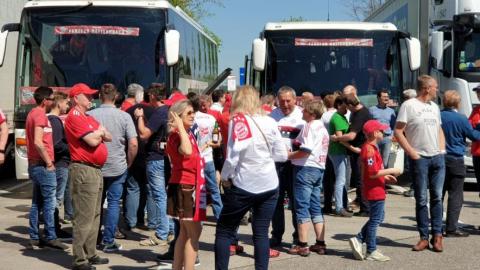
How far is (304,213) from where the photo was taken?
335 inches

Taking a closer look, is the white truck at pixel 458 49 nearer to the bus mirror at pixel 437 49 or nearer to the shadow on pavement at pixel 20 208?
the bus mirror at pixel 437 49

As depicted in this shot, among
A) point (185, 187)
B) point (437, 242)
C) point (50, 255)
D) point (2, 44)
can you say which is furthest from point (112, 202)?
point (2, 44)

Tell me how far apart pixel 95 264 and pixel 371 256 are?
2.87 meters

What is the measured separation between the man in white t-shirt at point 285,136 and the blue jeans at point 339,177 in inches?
86.0

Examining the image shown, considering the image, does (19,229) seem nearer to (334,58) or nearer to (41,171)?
(41,171)

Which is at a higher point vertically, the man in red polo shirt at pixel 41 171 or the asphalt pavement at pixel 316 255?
the man in red polo shirt at pixel 41 171

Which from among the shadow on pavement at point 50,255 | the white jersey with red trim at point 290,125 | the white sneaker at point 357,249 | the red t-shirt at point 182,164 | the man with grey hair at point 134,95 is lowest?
the shadow on pavement at point 50,255

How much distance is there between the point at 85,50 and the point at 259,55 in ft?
9.42

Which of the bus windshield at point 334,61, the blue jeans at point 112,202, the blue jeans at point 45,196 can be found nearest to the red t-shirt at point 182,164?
the blue jeans at point 112,202

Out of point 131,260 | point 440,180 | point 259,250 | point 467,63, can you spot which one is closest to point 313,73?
point 467,63

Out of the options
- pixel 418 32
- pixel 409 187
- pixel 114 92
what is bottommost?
pixel 409 187

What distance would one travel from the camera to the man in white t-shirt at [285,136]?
8896mm

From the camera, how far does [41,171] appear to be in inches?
345

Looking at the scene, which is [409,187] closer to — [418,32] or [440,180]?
[418,32]
